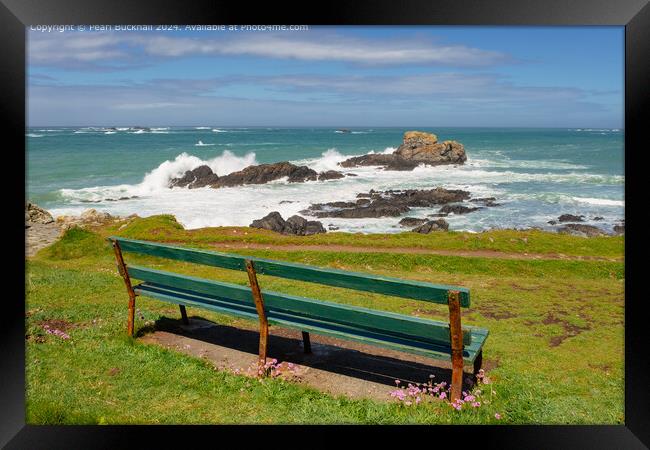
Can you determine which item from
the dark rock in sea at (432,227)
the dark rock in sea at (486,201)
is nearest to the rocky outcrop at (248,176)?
the dark rock in sea at (486,201)

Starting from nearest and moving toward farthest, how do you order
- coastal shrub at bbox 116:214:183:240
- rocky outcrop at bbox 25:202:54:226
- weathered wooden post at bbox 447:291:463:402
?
1. weathered wooden post at bbox 447:291:463:402
2. coastal shrub at bbox 116:214:183:240
3. rocky outcrop at bbox 25:202:54:226

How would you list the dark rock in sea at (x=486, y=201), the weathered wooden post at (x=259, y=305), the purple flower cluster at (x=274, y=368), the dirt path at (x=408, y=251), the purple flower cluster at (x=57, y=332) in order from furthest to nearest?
the dark rock in sea at (x=486, y=201) → the dirt path at (x=408, y=251) → the purple flower cluster at (x=57, y=332) → the purple flower cluster at (x=274, y=368) → the weathered wooden post at (x=259, y=305)

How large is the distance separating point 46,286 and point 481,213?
2582cm

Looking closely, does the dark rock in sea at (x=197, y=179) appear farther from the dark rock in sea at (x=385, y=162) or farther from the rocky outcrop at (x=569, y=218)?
the rocky outcrop at (x=569, y=218)

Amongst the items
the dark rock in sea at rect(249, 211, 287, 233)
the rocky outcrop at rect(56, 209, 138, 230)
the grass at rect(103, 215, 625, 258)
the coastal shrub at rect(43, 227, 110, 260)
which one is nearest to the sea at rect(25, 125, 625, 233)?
the dark rock in sea at rect(249, 211, 287, 233)

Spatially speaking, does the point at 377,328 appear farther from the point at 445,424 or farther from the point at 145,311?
the point at 145,311

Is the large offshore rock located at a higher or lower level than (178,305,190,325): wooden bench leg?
higher

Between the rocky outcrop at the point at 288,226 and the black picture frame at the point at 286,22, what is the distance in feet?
63.6

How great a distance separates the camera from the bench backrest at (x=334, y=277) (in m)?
4.11

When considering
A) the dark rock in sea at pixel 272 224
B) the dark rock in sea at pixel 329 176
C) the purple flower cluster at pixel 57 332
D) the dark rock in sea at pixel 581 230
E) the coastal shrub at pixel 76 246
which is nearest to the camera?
the purple flower cluster at pixel 57 332

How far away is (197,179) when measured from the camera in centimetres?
4453

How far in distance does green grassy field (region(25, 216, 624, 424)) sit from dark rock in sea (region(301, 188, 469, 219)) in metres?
17.6

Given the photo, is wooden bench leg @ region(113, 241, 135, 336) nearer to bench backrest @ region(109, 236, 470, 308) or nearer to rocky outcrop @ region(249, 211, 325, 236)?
bench backrest @ region(109, 236, 470, 308)

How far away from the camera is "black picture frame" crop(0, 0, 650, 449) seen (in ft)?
13.7
